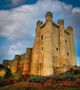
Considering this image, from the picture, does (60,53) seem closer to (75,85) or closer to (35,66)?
(35,66)

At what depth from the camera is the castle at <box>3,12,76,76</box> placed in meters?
49.3

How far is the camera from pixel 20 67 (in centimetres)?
6088

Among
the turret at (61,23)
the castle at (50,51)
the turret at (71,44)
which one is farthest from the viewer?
A: the turret at (71,44)

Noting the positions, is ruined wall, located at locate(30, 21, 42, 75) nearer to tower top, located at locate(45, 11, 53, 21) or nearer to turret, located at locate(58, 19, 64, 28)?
tower top, located at locate(45, 11, 53, 21)

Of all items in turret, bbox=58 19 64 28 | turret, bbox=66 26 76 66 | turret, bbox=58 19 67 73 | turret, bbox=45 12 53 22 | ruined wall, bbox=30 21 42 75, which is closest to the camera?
turret, bbox=58 19 67 73

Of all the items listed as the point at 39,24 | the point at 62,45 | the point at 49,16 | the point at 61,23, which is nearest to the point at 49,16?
the point at 49,16

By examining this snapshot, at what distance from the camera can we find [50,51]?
49.9 m

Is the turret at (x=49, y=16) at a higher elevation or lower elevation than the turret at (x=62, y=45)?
higher

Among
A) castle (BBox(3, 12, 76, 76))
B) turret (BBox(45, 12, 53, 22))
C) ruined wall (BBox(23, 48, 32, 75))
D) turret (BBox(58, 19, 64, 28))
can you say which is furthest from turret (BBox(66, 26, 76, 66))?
ruined wall (BBox(23, 48, 32, 75))

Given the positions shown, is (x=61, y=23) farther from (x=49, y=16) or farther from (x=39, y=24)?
(x=39, y=24)

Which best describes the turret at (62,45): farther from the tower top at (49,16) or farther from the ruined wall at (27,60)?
the ruined wall at (27,60)

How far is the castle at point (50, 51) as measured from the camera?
49.3 metres

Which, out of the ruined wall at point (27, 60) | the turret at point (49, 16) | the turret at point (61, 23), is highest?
the turret at point (49, 16)

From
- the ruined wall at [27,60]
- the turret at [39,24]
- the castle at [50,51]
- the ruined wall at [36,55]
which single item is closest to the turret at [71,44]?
the castle at [50,51]
